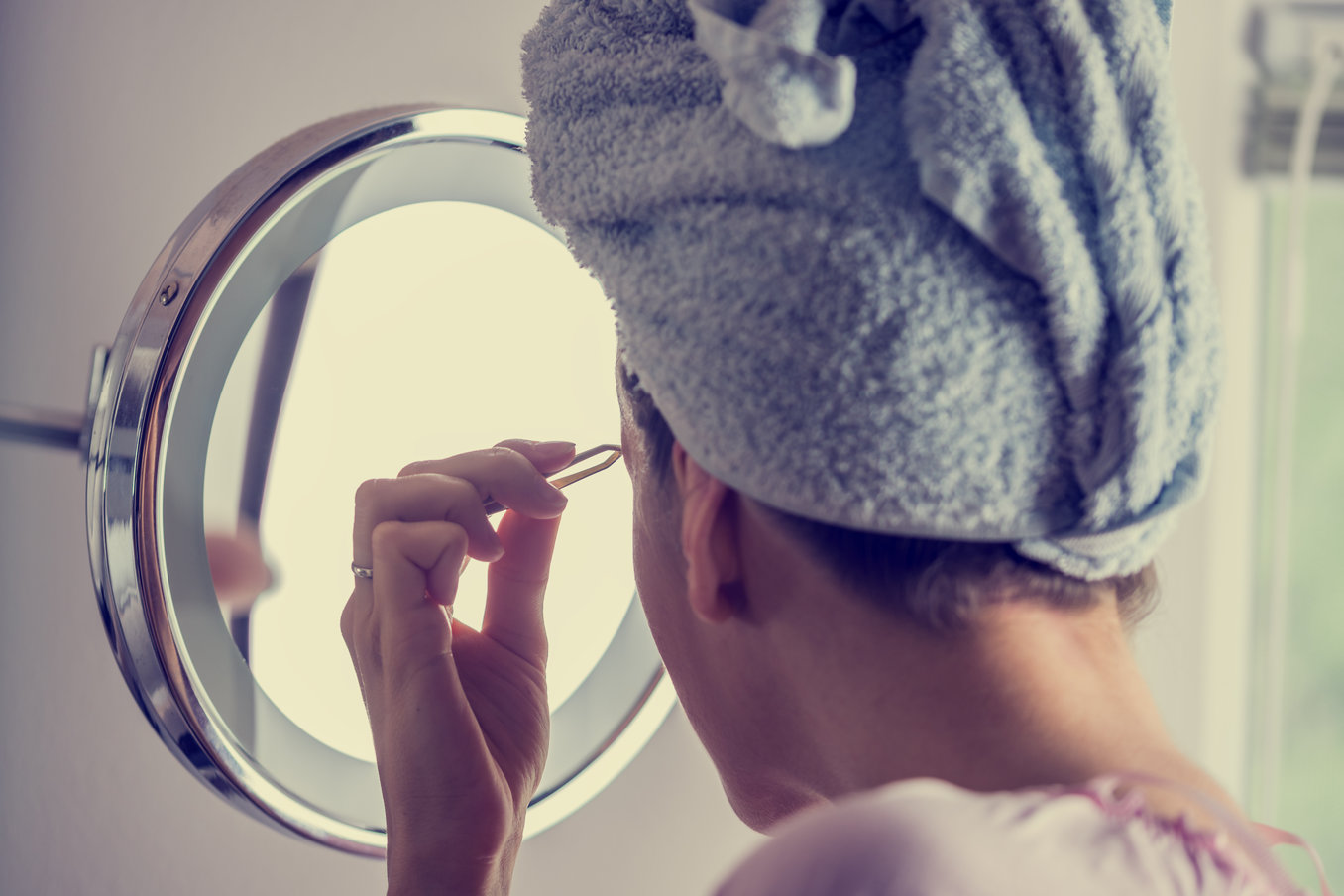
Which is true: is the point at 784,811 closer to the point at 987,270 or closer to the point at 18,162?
the point at 987,270

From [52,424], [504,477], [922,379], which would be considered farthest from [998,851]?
[52,424]

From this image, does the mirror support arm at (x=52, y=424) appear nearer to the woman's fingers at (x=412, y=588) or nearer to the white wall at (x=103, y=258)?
the white wall at (x=103, y=258)

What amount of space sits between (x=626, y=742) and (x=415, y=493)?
0.21 m

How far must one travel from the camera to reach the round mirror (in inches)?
15.4

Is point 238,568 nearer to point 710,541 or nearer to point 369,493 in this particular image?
point 369,493

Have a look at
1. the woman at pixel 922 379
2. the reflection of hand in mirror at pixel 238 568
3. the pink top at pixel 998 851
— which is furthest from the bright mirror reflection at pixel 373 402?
the pink top at pixel 998 851

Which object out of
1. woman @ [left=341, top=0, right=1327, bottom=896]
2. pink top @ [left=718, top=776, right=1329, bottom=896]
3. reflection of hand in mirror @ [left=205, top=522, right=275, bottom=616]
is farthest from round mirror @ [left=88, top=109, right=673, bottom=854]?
pink top @ [left=718, top=776, right=1329, bottom=896]

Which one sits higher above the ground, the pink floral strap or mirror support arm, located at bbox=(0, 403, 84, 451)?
mirror support arm, located at bbox=(0, 403, 84, 451)

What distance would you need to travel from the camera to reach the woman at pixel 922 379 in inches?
11.6

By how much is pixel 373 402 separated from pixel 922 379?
0.27 metres

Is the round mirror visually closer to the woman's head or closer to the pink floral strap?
the woman's head

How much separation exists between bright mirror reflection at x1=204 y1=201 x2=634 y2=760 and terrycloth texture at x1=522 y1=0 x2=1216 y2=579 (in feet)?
0.56

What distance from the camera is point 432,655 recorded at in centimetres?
46

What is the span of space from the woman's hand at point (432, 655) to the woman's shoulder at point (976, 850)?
0.66ft
